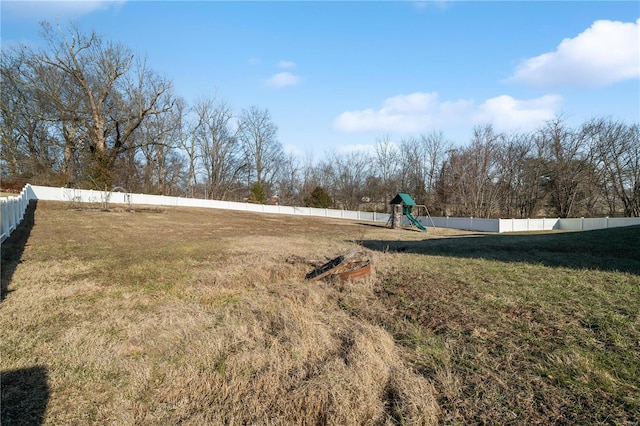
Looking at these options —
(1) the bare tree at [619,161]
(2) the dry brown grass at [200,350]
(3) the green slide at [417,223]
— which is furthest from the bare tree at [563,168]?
(2) the dry brown grass at [200,350]

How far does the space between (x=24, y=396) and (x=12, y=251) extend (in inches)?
287

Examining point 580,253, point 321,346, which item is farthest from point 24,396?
point 580,253

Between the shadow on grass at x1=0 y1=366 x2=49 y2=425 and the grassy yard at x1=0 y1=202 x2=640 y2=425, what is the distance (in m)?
0.01

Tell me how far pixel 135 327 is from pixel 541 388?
4.76 metres

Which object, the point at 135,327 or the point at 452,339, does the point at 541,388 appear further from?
the point at 135,327

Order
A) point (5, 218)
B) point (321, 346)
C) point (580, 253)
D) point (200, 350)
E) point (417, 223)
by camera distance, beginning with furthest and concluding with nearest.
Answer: point (417, 223) < point (5, 218) < point (580, 253) < point (321, 346) < point (200, 350)

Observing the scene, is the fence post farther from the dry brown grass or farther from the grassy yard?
the dry brown grass

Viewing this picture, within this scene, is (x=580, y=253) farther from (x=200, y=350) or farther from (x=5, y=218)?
(x=5, y=218)

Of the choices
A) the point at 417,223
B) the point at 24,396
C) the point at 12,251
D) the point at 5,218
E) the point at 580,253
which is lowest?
the point at 24,396

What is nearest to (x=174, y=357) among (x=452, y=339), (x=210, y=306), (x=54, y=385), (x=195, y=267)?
(x=54, y=385)

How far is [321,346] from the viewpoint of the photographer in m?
3.99

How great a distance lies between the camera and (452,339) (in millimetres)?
3959

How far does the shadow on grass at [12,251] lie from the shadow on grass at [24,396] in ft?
9.05

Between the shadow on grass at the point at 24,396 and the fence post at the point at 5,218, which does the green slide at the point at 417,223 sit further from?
the shadow on grass at the point at 24,396
